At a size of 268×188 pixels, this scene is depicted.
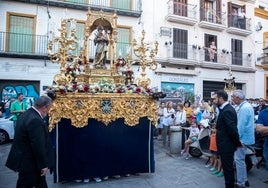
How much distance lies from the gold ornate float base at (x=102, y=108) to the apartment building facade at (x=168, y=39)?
8.21 m

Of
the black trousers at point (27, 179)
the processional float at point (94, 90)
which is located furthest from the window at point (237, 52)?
the black trousers at point (27, 179)

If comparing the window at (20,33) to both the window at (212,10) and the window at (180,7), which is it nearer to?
the window at (180,7)

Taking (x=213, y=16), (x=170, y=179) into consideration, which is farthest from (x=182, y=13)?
(x=170, y=179)

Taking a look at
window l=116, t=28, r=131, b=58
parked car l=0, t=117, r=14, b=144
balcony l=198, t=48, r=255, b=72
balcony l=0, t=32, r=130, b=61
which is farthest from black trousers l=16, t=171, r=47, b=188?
balcony l=198, t=48, r=255, b=72

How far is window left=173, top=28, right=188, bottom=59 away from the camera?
1832 centimetres

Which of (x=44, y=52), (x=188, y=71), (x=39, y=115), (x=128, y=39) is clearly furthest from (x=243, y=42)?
(x=39, y=115)

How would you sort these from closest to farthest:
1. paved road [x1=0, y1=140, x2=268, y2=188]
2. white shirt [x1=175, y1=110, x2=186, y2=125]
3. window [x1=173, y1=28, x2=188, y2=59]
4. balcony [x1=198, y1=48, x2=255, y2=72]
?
1. paved road [x1=0, y1=140, x2=268, y2=188]
2. white shirt [x1=175, y1=110, x2=186, y2=125]
3. window [x1=173, y1=28, x2=188, y2=59]
4. balcony [x1=198, y1=48, x2=255, y2=72]

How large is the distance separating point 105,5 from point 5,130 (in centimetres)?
1091

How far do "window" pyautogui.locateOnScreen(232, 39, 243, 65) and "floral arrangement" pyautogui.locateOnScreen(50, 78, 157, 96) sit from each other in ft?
57.0

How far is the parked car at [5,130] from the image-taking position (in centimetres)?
948

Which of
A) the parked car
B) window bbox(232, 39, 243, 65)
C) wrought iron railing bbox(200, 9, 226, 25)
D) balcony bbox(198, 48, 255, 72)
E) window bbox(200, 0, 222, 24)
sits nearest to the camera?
the parked car

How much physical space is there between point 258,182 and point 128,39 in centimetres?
1340

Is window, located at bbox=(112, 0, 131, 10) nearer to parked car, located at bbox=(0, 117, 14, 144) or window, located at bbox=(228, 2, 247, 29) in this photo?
window, located at bbox=(228, 2, 247, 29)

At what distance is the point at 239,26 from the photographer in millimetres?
21375
